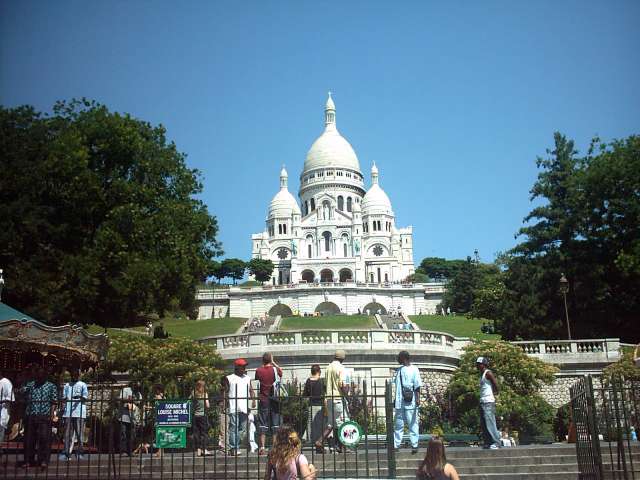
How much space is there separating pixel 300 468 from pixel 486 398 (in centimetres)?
611

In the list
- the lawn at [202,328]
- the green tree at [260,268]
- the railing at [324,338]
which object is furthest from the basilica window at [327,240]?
the railing at [324,338]

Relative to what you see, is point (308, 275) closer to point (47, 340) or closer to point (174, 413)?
point (47, 340)

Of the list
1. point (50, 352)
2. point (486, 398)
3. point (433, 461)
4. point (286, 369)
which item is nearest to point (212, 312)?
point (286, 369)

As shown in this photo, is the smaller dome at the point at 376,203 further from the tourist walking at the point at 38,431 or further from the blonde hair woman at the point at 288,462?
the blonde hair woman at the point at 288,462

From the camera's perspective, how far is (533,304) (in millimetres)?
40125

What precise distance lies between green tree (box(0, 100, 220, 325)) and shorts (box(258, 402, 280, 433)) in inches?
637

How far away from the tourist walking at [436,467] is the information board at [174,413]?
14.7 ft

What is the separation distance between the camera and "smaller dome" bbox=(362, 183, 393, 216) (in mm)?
114250

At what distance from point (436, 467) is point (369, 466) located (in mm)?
4091

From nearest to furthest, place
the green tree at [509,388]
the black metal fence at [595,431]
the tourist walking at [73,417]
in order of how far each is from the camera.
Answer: the black metal fence at [595,431] < the tourist walking at [73,417] < the green tree at [509,388]

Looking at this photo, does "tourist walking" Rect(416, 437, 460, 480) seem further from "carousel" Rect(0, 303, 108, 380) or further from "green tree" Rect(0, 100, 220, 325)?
"green tree" Rect(0, 100, 220, 325)

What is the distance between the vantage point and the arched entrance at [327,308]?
249ft

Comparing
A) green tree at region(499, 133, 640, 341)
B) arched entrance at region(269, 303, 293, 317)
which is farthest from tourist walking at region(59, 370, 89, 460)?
arched entrance at region(269, 303, 293, 317)

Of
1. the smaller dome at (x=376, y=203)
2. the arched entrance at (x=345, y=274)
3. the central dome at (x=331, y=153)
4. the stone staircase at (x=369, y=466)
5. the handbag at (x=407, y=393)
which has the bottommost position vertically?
the stone staircase at (x=369, y=466)
